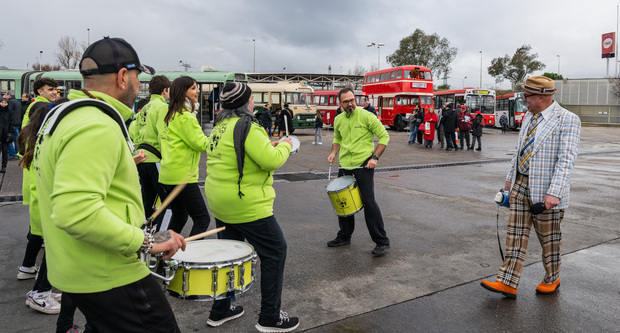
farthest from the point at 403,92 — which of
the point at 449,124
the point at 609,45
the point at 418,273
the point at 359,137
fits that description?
the point at 609,45

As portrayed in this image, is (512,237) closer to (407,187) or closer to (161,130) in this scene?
(161,130)

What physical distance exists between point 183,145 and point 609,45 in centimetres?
8164

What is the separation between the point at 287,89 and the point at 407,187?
21271 millimetres

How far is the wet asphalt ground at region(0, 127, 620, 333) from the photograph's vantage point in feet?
12.2

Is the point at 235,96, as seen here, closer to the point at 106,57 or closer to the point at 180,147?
the point at 106,57

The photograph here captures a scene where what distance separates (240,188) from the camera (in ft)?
10.9

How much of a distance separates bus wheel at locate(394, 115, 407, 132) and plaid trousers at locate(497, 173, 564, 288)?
28615 millimetres

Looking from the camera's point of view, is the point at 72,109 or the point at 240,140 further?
the point at 240,140

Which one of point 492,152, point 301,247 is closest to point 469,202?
point 301,247

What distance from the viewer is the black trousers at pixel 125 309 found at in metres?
1.95

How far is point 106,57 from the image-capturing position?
6.59 ft

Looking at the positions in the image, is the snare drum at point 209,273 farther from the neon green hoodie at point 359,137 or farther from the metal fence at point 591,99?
the metal fence at point 591,99

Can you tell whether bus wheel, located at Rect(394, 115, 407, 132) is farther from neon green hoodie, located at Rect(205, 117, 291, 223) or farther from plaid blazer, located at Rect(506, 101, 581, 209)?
neon green hoodie, located at Rect(205, 117, 291, 223)

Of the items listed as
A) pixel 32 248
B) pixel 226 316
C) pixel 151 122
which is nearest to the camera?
pixel 226 316
